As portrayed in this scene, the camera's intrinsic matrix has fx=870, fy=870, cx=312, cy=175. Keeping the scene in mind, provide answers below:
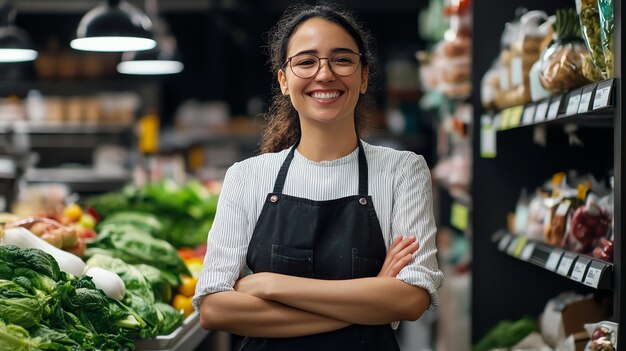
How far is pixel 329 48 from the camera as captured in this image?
6.96 feet

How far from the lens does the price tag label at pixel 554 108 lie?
272 cm

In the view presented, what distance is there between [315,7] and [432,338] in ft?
17.1

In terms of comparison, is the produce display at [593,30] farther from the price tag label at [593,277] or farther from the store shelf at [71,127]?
the store shelf at [71,127]

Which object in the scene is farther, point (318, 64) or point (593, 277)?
point (593, 277)

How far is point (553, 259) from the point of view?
278cm

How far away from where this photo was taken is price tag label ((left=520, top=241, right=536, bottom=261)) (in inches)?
124

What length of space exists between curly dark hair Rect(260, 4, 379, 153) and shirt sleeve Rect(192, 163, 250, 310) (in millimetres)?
233

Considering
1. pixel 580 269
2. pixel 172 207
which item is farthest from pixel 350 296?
pixel 172 207

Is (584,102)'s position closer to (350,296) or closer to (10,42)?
(350,296)

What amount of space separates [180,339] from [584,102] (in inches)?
57.7

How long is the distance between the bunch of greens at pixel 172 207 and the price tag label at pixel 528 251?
213cm

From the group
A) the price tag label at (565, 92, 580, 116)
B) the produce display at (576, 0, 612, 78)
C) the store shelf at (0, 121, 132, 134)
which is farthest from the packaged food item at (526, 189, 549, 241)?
the store shelf at (0, 121, 132, 134)

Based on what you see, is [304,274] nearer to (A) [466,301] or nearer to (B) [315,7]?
(B) [315,7]

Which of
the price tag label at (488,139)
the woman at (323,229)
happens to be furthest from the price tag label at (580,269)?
the price tag label at (488,139)
